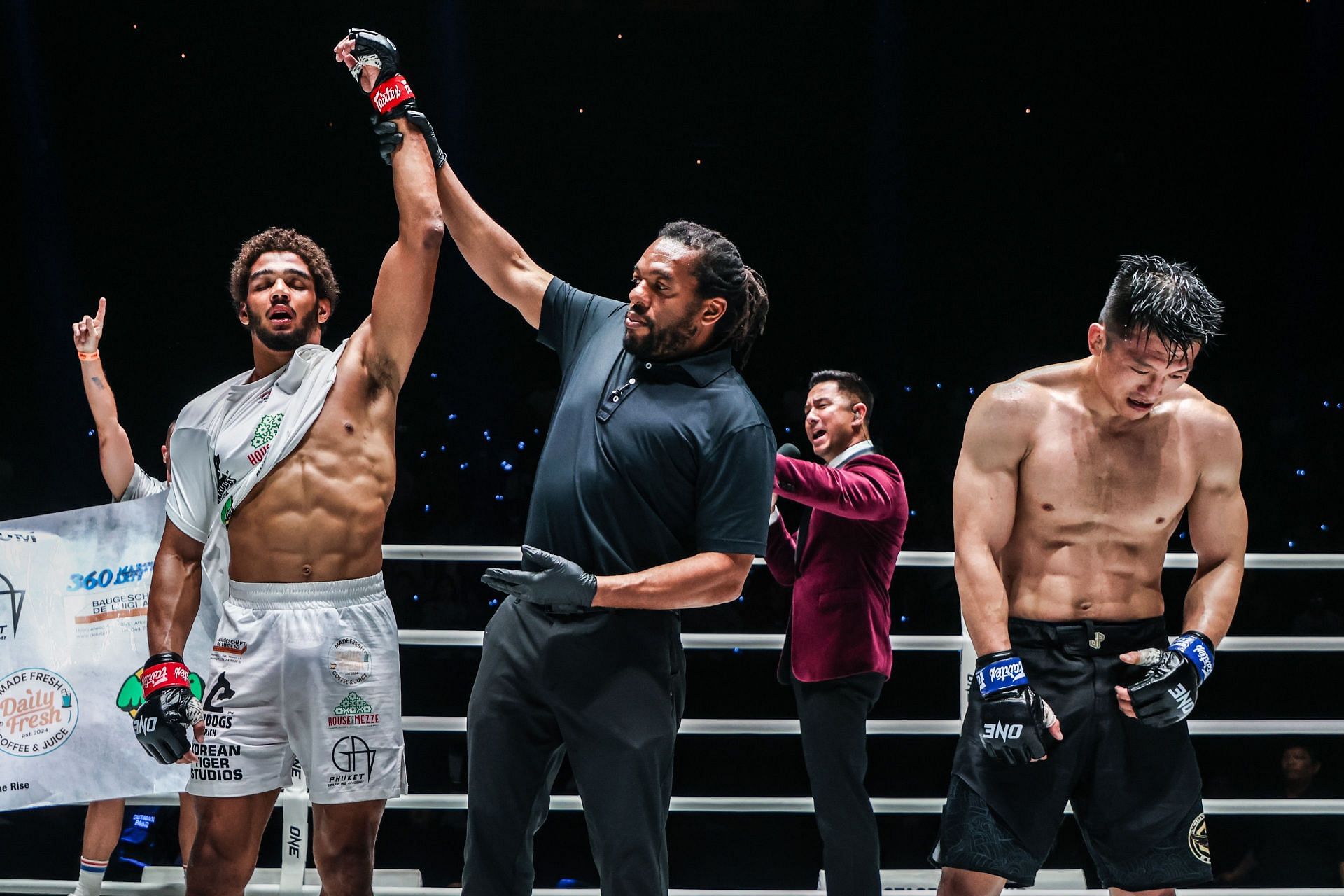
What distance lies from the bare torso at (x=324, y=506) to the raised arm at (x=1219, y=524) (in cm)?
155

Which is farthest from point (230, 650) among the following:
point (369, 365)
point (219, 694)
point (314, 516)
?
point (369, 365)

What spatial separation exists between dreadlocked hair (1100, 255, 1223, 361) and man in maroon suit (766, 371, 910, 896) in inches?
31.5

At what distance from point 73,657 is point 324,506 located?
1090 millimetres

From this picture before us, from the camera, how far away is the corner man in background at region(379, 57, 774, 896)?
1.78 meters

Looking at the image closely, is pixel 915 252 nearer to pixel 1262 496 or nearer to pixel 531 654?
pixel 1262 496

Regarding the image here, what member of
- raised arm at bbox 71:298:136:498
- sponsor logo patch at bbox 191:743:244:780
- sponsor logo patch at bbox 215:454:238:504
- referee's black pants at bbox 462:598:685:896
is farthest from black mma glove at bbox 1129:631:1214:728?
raised arm at bbox 71:298:136:498

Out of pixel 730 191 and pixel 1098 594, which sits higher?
pixel 730 191

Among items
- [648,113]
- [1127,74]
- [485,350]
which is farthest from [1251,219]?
[485,350]

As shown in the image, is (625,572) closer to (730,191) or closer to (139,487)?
(139,487)

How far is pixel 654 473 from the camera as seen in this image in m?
1.85

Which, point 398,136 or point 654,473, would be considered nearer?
point 654,473

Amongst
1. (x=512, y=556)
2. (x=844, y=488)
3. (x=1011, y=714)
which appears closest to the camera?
(x=1011, y=714)

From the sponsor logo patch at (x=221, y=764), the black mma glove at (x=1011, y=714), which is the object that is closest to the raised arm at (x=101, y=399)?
the sponsor logo patch at (x=221, y=764)

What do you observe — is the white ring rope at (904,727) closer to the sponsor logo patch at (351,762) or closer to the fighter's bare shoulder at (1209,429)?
the sponsor logo patch at (351,762)
